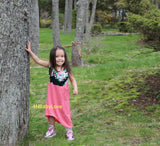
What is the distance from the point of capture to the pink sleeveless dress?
3.69 meters

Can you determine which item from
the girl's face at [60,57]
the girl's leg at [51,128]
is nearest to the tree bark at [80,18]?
the girl's face at [60,57]

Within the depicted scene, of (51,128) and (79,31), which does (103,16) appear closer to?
(79,31)

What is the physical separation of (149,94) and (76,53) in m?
6.24

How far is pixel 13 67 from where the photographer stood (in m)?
3.21

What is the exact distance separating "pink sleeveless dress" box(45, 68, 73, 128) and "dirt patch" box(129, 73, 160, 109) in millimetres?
2400

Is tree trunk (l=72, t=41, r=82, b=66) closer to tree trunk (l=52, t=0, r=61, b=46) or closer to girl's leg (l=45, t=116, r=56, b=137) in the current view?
tree trunk (l=52, t=0, r=61, b=46)

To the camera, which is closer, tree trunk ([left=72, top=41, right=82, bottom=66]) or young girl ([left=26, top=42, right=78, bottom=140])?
young girl ([left=26, top=42, right=78, bottom=140])

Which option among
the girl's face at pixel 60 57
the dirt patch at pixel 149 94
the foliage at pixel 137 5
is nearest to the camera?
the girl's face at pixel 60 57

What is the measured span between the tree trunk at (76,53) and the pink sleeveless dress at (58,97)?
803 centimetres

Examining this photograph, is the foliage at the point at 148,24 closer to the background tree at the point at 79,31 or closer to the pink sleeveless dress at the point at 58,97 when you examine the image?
the pink sleeveless dress at the point at 58,97

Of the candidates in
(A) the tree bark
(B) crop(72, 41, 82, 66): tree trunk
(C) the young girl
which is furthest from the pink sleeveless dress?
(A) the tree bark

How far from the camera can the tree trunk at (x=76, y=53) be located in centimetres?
1171

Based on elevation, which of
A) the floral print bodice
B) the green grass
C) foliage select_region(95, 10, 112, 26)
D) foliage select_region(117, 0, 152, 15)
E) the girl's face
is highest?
foliage select_region(95, 10, 112, 26)

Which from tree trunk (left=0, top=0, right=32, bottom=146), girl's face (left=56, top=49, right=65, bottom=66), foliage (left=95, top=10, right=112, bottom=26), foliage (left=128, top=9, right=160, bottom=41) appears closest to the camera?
tree trunk (left=0, top=0, right=32, bottom=146)
